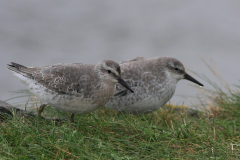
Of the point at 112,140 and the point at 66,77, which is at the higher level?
the point at 66,77

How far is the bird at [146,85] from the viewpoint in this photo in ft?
24.3

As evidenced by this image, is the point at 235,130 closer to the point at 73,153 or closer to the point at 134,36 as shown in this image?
the point at 73,153

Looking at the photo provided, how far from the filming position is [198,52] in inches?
→ 717

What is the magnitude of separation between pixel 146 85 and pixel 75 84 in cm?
185

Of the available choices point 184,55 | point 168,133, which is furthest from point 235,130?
point 184,55

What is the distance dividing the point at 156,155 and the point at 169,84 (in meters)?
2.77

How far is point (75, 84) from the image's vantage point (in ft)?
20.7

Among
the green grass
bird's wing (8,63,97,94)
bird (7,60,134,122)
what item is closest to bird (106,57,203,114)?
bird (7,60,134,122)

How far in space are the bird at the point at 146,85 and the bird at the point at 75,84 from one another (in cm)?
61

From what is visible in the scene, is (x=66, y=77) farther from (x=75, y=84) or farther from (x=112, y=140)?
(x=112, y=140)

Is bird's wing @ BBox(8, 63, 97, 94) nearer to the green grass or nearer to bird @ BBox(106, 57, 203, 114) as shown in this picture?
the green grass

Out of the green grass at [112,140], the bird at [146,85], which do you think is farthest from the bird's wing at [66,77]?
the bird at [146,85]

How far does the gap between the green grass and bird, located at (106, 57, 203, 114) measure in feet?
2.61

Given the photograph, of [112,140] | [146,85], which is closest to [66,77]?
Result: [112,140]
